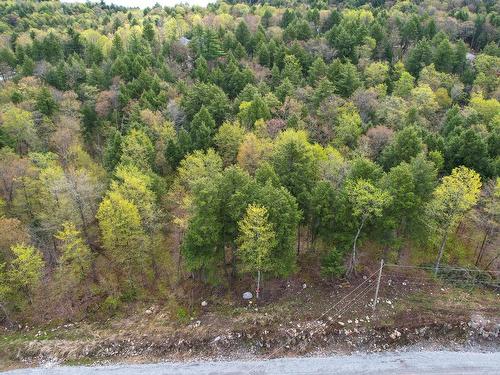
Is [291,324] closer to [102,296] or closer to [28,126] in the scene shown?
[102,296]

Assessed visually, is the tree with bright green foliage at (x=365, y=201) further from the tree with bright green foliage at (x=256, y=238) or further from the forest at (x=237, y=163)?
the tree with bright green foliage at (x=256, y=238)

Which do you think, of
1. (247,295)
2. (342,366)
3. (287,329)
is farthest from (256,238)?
(342,366)

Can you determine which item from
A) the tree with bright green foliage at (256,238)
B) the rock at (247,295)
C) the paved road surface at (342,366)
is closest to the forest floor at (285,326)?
the rock at (247,295)

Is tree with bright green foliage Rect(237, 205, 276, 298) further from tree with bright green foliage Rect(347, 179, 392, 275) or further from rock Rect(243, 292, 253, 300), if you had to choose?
tree with bright green foliage Rect(347, 179, 392, 275)

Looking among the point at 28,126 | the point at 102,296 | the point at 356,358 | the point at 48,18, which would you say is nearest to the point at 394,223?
the point at 356,358

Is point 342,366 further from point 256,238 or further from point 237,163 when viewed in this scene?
point 237,163
